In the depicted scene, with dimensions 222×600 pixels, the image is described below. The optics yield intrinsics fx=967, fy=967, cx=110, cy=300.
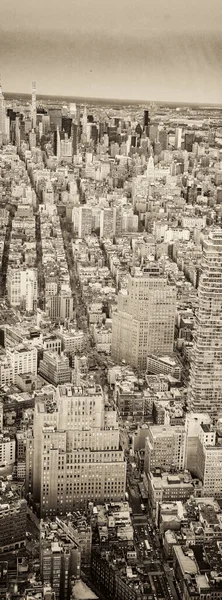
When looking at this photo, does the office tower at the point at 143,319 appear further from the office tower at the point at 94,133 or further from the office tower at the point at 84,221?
the office tower at the point at 84,221

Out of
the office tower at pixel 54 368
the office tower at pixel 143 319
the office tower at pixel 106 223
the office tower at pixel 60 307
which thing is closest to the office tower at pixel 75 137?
the office tower at pixel 106 223

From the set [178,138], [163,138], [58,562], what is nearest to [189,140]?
[178,138]

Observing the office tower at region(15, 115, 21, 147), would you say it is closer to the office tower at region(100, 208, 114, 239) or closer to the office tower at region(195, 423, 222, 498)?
the office tower at region(100, 208, 114, 239)

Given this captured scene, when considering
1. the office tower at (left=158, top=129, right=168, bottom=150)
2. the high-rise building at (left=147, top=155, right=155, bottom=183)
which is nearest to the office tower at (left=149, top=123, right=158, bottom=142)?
the office tower at (left=158, top=129, right=168, bottom=150)

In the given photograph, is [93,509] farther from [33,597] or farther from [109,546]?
[33,597]

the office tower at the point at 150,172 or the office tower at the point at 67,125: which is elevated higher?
the office tower at the point at 67,125

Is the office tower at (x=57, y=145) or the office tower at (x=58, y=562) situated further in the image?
the office tower at (x=57, y=145)

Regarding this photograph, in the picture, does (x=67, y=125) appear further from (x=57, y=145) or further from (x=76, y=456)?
(x=76, y=456)
